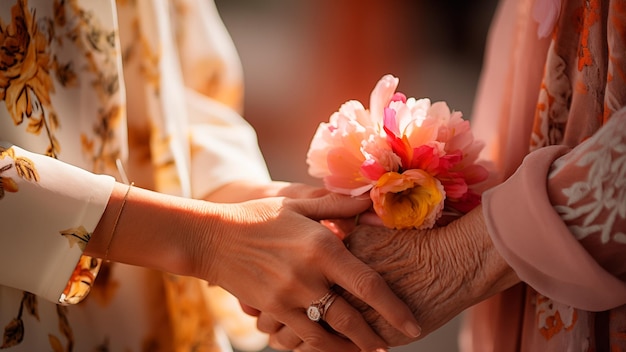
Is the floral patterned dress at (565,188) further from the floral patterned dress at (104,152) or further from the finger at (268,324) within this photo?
the floral patterned dress at (104,152)

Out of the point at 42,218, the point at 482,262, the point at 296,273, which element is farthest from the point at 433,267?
the point at 42,218

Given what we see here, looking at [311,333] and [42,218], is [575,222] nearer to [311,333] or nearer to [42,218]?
[311,333]

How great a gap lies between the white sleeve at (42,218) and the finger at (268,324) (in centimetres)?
28

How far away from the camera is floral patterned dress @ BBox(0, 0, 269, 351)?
76cm

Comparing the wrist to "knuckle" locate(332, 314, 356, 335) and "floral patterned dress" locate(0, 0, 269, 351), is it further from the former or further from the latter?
"floral patterned dress" locate(0, 0, 269, 351)

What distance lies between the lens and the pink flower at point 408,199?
801 mm

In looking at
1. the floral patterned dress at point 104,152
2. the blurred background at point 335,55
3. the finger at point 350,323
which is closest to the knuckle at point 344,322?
the finger at point 350,323

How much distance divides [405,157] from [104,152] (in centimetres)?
41

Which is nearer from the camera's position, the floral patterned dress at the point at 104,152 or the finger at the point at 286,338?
the floral patterned dress at the point at 104,152

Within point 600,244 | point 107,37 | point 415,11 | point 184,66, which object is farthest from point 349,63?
point 600,244

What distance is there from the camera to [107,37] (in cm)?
91

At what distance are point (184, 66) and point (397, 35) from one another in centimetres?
269

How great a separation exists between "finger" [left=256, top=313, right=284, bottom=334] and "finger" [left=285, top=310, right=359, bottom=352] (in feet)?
0.21

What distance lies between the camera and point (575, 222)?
69 centimetres
